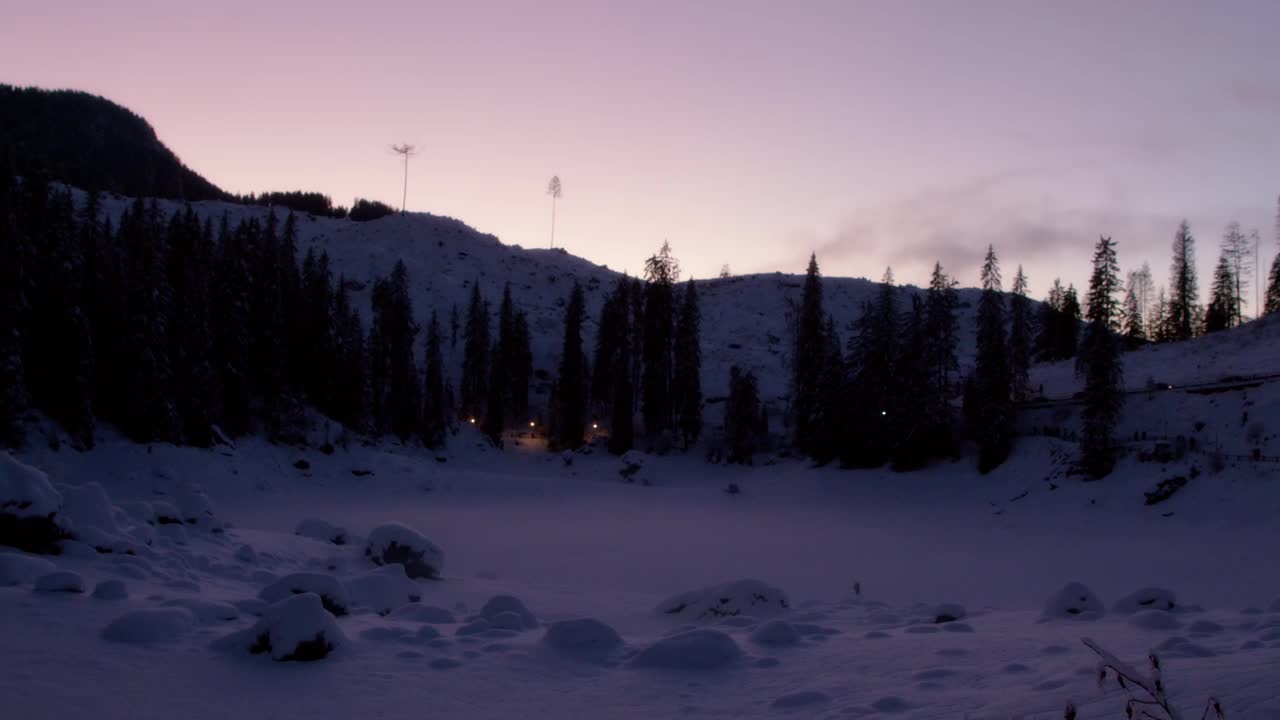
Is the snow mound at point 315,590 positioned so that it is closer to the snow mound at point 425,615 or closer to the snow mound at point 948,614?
the snow mound at point 425,615

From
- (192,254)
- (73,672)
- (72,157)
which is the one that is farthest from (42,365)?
(72,157)

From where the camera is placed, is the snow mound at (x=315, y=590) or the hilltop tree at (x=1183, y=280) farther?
the hilltop tree at (x=1183, y=280)

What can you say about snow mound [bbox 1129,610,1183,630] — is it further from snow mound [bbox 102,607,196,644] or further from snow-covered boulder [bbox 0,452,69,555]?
snow-covered boulder [bbox 0,452,69,555]

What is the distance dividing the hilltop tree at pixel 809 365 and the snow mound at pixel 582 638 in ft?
151

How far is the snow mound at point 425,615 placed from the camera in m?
11.0

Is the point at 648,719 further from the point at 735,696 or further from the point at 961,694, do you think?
the point at 961,694

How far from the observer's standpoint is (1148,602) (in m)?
11.3

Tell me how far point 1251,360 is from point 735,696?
5575 cm

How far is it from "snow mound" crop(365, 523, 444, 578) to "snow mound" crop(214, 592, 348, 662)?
8.35 metres

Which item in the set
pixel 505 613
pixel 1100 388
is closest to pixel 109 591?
pixel 505 613

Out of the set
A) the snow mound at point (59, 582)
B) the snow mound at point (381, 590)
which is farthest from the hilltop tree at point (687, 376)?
the snow mound at point (59, 582)

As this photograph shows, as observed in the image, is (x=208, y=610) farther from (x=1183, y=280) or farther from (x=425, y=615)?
(x=1183, y=280)

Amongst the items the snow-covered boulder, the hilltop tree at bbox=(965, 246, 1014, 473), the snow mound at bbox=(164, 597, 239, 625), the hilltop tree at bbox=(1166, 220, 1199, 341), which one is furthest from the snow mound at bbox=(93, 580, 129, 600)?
the hilltop tree at bbox=(1166, 220, 1199, 341)

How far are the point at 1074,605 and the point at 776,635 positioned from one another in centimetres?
490
